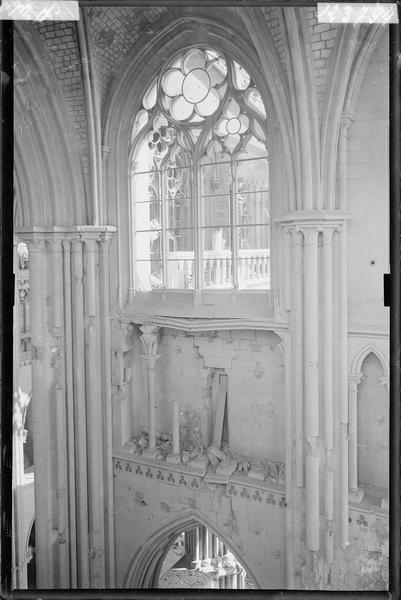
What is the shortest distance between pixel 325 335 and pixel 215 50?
317 cm

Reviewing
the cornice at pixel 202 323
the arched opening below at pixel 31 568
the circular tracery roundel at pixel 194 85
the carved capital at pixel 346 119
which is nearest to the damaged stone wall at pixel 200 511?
the arched opening below at pixel 31 568

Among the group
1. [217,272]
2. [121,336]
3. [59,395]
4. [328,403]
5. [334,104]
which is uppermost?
[334,104]

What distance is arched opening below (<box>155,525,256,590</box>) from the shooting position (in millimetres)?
7578

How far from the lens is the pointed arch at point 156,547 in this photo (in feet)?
20.5

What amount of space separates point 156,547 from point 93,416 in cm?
171

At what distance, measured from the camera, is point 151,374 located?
6.43m

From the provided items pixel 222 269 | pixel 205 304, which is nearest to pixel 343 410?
pixel 205 304

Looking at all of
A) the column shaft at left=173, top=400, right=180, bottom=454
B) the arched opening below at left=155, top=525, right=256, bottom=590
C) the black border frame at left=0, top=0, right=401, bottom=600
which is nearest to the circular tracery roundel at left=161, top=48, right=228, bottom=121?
the column shaft at left=173, top=400, right=180, bottom=454

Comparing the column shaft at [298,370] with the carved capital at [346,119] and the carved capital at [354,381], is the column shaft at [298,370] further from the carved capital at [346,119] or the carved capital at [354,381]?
the carved capital at [346,119]

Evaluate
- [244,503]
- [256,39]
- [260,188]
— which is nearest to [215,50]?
[256,39]

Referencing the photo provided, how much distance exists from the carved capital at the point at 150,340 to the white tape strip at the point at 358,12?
4242mm

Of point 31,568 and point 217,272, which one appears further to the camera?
point 31,568

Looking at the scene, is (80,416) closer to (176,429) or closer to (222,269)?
(176,429)

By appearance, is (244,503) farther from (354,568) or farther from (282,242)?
(282,242)
